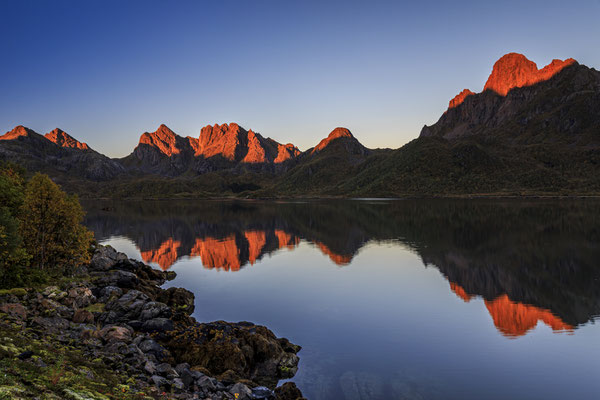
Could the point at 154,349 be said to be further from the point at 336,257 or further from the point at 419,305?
the point at 336,257

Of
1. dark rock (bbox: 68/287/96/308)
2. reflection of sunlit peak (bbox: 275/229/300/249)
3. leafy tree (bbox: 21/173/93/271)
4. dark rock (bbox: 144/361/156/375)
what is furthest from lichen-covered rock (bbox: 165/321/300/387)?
reflection of sunlit peak (bbox: 275/229/300/249)

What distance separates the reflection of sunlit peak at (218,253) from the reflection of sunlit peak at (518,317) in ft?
127

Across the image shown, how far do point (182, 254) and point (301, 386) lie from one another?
55.7 meters

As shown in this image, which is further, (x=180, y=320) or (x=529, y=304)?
A: (x=529, y=304)

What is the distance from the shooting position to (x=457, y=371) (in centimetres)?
2328

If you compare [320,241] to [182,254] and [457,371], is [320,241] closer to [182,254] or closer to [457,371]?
[182,254]

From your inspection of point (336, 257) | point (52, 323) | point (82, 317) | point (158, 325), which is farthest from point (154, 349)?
point (336, 257)

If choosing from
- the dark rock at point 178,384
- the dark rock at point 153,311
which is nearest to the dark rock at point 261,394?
the dark rock at point 178,384

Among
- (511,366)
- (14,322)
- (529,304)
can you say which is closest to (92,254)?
(14,322)

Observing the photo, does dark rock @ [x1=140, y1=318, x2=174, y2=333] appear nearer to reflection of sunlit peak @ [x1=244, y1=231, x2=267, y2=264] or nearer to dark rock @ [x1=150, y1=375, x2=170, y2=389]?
dark rock @ [x1=150, y1=375, x2=170, y2=389]

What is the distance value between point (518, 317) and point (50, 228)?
51.5m

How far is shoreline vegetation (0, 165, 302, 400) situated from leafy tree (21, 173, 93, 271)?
105 millimetres

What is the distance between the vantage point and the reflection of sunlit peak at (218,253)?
2381 inches

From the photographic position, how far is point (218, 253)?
71.3 metres
